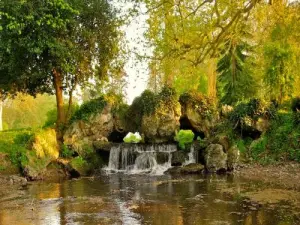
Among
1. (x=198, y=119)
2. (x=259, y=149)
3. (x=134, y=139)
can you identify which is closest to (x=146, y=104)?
(x=198, y=119)

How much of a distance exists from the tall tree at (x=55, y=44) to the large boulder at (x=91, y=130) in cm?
120

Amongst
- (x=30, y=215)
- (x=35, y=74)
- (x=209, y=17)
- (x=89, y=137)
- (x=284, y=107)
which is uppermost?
(x=209, y=17)

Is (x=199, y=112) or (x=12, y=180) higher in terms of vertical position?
(x=199, y=112)

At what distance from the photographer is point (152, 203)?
508 inches

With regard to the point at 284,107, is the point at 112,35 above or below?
above

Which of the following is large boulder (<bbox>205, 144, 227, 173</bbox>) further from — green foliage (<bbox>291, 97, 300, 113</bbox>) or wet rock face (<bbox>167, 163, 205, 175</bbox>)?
green foliage (<bbox>291, 97, 300, 113</bbox>)

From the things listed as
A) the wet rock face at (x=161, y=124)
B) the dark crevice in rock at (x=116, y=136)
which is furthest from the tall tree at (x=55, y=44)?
the wet rock face at (x=161, y=124)

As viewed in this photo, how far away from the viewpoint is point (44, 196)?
14.6m

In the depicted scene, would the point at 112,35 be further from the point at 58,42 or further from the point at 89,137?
the point at 89,137

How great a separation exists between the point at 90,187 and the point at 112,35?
9971mm

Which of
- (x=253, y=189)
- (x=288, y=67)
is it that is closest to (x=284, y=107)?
(x=288, y=67)

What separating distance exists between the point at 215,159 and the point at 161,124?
4328 millimetres

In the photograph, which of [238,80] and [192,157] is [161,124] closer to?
[192,157]

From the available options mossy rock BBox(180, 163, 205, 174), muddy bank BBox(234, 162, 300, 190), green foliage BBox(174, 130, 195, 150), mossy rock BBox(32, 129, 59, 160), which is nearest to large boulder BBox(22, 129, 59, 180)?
mossy rock BBox(32, 129, 59, 160)
